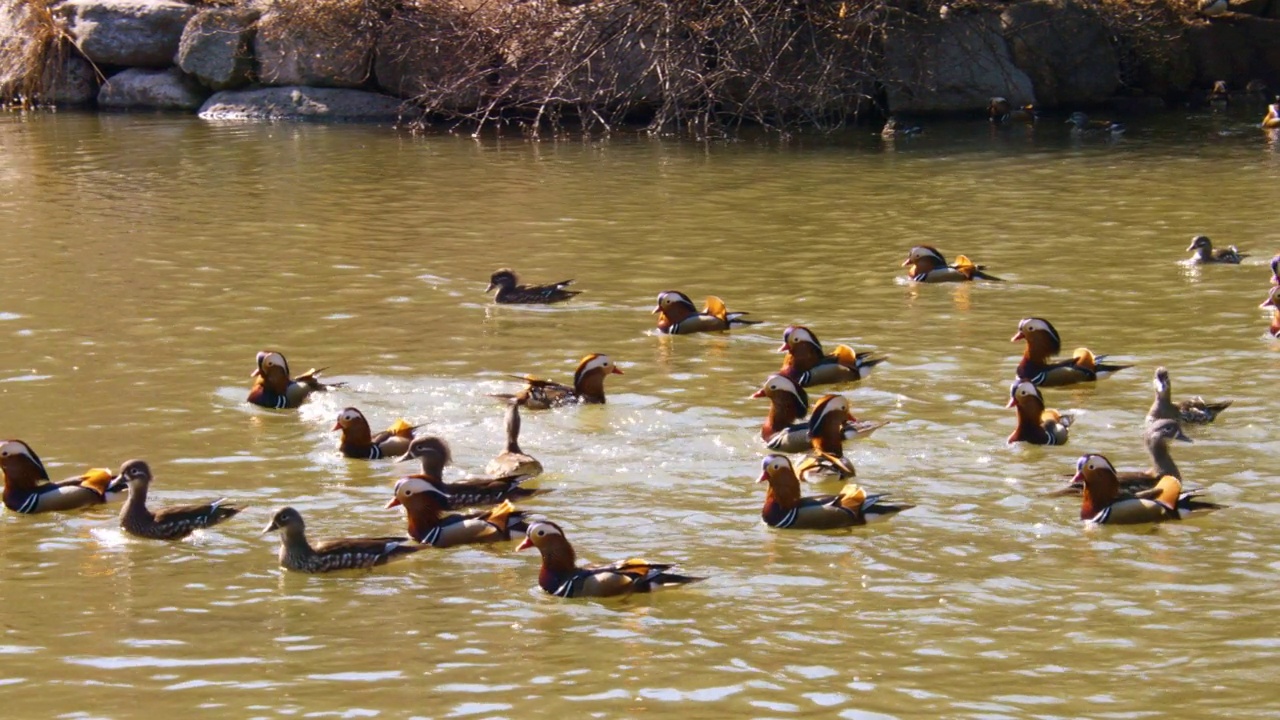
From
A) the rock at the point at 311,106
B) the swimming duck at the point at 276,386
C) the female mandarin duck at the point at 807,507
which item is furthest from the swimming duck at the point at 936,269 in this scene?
the rock at the point at 311,106

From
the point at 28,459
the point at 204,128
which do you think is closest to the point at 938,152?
the point at 204,128

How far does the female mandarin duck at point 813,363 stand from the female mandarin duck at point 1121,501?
307cm

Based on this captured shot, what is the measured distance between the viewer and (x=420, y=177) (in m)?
22.4

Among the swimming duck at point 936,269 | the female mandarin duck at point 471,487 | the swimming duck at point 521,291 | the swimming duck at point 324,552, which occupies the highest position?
the swimming duck at point 936,269

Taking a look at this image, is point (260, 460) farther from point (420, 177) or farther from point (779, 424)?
point (420, 177)

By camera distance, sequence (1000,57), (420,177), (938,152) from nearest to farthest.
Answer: (420,177) → (938,152) → (1000,57)

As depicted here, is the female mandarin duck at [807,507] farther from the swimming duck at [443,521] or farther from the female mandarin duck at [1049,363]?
the female mandarin duck at [1049,363]

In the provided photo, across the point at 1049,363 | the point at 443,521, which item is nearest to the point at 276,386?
the point at 443,521

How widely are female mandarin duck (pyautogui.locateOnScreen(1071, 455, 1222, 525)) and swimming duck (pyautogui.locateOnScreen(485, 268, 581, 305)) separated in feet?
21.0

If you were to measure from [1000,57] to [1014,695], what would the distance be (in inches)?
882

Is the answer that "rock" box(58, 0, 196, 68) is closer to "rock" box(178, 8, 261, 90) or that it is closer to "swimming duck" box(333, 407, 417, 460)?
"rock" box(178, 8, 261, 90)

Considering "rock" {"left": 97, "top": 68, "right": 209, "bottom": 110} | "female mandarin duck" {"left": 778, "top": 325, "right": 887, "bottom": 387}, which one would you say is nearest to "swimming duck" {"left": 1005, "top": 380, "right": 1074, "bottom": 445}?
"female mandarin duck" {"left": 778, "top": 325, "right": 887, "bottom": 387}

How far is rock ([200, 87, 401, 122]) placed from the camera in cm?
2905

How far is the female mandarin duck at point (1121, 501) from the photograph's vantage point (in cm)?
905
